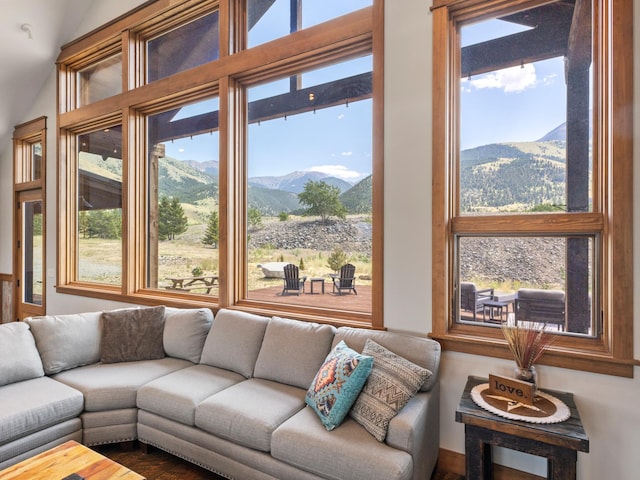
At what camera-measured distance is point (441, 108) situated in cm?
227

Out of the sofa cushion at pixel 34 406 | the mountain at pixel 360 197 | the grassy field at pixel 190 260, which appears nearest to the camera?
the sofa cushion at pixel 34 406

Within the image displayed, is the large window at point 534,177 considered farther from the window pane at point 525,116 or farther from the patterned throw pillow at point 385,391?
the patterned throw pillow at point 385,391

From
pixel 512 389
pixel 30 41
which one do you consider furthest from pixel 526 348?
pixel 30 41

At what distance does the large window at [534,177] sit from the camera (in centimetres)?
185

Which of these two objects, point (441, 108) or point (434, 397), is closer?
point (434, 397)

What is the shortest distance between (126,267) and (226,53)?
99.9 inches

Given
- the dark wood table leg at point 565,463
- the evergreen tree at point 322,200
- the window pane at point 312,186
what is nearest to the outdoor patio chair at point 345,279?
the window pane at point 312,186

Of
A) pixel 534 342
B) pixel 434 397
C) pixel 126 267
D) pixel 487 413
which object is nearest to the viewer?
pixel 487 413

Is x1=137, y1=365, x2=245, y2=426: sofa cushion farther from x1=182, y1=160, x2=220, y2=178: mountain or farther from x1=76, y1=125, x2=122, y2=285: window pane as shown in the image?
x1=76, y1=125, x2=122, y2=285: window pane

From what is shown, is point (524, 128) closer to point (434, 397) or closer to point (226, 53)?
point (434, 397)

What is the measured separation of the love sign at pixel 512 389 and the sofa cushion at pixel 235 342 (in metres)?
1.57

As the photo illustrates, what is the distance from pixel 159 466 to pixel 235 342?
880 millimetres

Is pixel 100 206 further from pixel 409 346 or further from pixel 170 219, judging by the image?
pixel 409 346

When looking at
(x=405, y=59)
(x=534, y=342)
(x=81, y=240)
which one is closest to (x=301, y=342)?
(x=534, y=342)
